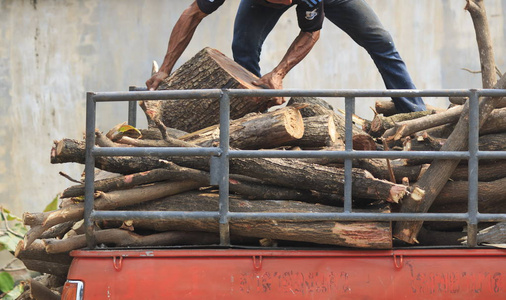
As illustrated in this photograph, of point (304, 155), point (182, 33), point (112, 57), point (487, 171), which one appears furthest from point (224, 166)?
point (112, 57)

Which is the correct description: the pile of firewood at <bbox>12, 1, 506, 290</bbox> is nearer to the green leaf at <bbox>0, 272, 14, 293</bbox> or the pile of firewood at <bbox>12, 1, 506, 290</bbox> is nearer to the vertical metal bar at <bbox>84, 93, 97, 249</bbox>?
the vertical metal bar at <bbox>84, 93, 97, 249</bbox>

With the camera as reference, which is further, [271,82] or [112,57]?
[112,57]

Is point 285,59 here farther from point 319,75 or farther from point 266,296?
point 319,75

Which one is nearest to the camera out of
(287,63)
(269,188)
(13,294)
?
(269,188)

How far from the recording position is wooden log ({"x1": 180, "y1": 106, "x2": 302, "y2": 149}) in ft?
11.6

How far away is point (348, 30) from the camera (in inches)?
197

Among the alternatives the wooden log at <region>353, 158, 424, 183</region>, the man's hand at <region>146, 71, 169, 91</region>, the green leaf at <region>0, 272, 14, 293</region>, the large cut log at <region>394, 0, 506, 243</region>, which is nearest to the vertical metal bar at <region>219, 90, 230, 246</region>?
the wooden log at <region>353, 158, 424, 183</region>

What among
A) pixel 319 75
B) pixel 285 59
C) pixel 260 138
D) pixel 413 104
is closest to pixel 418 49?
pixel 319 75

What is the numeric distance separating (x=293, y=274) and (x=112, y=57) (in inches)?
231

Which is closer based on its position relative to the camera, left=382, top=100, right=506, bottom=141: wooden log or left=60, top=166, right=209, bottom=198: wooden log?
left=60, top=166, right=209, bottom=198: wooden log

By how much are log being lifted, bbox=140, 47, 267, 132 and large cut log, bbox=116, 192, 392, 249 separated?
2.83ft

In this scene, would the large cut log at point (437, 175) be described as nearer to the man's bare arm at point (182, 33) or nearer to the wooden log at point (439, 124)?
the wooden log at point (439, 124)

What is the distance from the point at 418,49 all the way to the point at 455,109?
15.3 ft

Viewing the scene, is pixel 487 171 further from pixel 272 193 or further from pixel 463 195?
pixel 272 193
